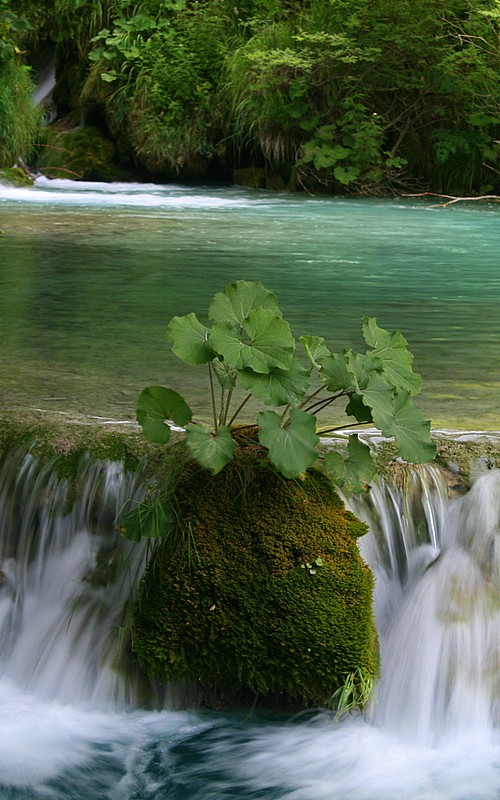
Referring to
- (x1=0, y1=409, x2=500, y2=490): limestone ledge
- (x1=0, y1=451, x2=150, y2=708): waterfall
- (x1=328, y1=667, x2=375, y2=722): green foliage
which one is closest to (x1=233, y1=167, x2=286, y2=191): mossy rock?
(x1=0, y1=409, x2=500, y2=490): limestone ledge

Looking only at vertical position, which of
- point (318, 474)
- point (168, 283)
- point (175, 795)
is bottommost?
point (175, 795)

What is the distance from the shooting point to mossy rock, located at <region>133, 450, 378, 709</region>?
2.64 metres

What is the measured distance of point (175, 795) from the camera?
251 cm

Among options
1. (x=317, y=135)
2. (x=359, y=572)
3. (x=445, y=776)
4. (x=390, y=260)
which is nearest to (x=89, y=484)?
(x=359, y=572)

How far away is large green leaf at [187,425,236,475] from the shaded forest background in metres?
→ 10.5

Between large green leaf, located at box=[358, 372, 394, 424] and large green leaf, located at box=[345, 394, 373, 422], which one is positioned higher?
large green leaf, located at box=[358, 372, 394, 424]

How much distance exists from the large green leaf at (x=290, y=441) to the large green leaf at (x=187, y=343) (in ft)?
0.73

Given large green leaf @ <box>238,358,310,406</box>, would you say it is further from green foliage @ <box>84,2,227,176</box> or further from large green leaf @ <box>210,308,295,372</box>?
green foliage @ <box>84,2,227,176</box>

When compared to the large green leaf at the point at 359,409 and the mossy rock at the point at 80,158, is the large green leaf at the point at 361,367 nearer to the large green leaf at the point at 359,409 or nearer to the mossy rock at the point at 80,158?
the large green leaf at the point at 359,409

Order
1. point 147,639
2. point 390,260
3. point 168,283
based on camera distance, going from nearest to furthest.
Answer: point 147,639 → point 168,283 → point 390,260

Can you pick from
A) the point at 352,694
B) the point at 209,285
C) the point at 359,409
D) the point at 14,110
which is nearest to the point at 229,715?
the point at 352,694

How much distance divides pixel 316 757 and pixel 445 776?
30cm

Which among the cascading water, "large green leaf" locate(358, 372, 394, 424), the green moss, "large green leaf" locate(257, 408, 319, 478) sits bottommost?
the cascading water

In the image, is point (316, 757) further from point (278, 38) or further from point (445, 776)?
point (278, 38)
